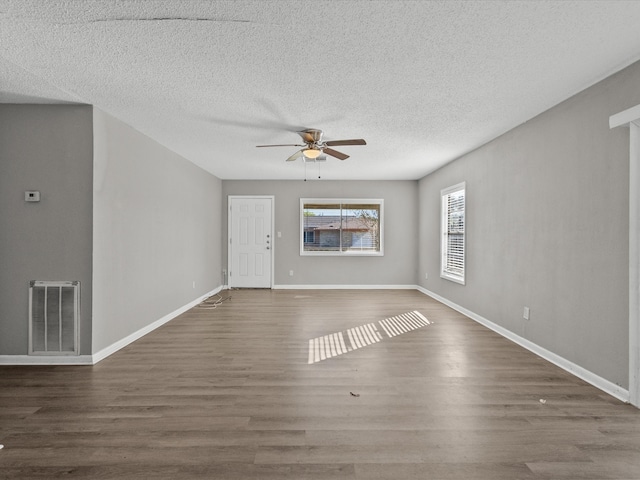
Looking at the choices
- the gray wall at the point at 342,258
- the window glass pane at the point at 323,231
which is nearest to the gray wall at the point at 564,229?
the gray wall at the point at 342,258

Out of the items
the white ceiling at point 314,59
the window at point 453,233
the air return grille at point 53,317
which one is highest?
the white ceiling at point 314,59

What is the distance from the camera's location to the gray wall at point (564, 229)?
2516 millimetres

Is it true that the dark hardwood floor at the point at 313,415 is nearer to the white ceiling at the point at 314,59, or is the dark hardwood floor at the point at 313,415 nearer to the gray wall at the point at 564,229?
the gray wall at the point at 564,229

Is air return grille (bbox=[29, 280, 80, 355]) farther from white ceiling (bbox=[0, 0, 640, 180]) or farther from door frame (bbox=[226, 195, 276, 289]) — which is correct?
door frame (bbox=[226, 195, 276, 289])

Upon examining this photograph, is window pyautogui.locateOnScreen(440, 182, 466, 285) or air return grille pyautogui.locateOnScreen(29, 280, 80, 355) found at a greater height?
window pyautogui.locateOnScreen(440, 182, 466, 285)

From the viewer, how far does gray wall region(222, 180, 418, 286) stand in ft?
24.2

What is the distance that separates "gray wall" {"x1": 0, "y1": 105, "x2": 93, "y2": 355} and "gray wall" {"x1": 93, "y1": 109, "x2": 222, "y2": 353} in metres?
0.10

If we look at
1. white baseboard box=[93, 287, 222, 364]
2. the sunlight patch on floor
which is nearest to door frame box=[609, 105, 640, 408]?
the sunlight patch on floor

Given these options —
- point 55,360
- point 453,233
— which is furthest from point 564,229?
point 55,360

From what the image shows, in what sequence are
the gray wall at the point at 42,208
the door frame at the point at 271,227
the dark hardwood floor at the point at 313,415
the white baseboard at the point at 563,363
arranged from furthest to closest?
the door frame at the point at 271,227
the gray wall at the point at 42,208
the white baseboard at the point at 563,363
the dark hardwood floor at the point at 313,415

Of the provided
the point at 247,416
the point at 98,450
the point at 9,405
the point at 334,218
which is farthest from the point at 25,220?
the point at 334,218

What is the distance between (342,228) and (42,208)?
5.36 meters

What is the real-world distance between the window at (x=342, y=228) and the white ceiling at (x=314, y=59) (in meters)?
3.60

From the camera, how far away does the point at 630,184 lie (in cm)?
237
